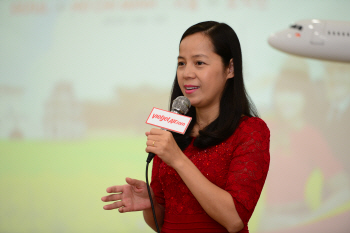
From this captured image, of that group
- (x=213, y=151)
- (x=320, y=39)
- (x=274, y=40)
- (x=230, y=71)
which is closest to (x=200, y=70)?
(x=230, y=71)

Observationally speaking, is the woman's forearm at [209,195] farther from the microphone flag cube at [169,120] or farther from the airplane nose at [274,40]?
the airplane nose at [274,40]

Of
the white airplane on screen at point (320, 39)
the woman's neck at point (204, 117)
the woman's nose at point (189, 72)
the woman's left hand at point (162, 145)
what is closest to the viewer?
the woman's left hand at point (162, 145)

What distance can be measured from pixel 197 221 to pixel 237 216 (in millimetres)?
220

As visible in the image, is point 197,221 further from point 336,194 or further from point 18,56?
point 18,56

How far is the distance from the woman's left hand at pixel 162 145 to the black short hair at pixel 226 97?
28cm

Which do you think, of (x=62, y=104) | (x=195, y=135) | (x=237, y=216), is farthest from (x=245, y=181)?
(x=62, y=104)

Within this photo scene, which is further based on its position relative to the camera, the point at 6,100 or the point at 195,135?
the point at 6,100

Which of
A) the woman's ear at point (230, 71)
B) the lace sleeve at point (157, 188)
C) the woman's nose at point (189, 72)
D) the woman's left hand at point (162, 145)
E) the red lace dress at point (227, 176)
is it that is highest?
the woman's nose at point (189, 72)

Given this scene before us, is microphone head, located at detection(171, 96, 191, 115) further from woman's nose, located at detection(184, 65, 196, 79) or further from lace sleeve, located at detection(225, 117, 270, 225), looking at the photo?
lace sleeve, located at detection(225, 117, 270, 225)

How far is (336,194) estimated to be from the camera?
3.07m

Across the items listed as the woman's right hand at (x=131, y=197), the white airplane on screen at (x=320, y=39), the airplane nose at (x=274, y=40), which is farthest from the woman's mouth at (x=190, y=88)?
the airplane nose at (x=274, y=40)

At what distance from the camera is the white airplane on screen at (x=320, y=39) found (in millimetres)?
2439

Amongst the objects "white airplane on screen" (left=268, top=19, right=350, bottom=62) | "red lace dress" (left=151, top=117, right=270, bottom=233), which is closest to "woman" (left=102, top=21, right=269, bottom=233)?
"red lace dress" (left=151, top=117, right=270, bottom=233)

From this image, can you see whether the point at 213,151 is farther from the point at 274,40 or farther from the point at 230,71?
the point at 274,40
